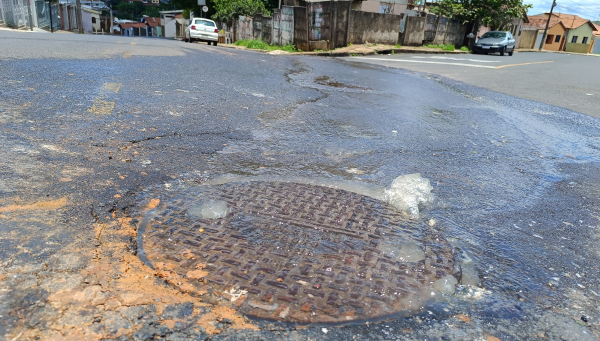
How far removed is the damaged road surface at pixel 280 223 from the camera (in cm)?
156

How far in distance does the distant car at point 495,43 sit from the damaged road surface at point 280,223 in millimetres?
20196

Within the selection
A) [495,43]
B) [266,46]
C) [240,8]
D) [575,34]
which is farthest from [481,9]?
[575,34]

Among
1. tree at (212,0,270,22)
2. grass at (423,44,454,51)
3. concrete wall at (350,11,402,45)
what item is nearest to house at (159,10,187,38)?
tree at (212,0,270,22)

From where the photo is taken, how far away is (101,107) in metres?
4.26

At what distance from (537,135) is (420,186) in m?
2.85

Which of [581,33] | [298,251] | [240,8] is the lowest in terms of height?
[298,251]

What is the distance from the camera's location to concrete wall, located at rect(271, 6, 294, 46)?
1789 centimetres

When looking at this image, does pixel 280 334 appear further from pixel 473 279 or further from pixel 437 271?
pixel 473 279

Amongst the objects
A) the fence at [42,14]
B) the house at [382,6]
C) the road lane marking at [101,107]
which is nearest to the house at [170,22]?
the fence at [42,14]

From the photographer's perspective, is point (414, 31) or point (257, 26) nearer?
point (257, 26)

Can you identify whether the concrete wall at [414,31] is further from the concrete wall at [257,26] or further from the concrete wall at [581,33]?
the concrete wall at [581,33]

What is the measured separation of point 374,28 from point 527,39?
32285 millimetres

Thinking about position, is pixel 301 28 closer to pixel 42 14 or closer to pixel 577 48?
pixel 42 14

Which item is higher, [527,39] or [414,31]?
[527,39]
